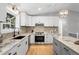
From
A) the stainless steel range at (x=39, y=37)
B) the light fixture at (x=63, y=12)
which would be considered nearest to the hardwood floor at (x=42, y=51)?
the light fixture at (x=63, y=12)

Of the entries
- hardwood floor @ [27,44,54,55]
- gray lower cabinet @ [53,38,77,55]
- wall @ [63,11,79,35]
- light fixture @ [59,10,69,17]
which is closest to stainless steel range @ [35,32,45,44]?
hardwood floor @ [27,44,54,55]

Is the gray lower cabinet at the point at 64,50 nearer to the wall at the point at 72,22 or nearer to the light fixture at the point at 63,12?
the wall at the point at 72,22

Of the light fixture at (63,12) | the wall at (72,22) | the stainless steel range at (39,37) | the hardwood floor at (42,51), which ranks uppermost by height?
the light fixture at (63,12)

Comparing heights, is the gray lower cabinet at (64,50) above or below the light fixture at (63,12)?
below

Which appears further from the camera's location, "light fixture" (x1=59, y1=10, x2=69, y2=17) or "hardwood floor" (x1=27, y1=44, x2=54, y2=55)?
"hardwood floor" (x1=27, y1=44, x2=54, y2=55)

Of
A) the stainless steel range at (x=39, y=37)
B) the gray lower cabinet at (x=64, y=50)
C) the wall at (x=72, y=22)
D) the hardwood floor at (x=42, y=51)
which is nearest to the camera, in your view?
the gray lower cabinet at (x=64, y=50)

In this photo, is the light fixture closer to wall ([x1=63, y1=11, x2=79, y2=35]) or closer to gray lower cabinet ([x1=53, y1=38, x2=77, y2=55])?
wall ([x1=63, y1=11, x2=79, y2=35])

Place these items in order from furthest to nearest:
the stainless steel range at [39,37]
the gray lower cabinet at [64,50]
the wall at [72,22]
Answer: the stainless steel range at [39,37] < the wall at [72,22] < the gray lower cabinet at [64,50]

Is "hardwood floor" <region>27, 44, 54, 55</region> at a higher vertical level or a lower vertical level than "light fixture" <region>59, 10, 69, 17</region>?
lower

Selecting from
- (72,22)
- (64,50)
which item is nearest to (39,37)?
(72,22)

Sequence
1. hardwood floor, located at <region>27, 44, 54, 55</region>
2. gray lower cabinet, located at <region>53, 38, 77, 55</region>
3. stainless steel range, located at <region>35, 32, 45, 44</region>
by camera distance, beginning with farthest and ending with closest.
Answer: stainless steel range, located at <region>35, 32, 45, 44</region> → hardwood floor, located at <region>27, 44, 54, 55</region> → gray lower cabinet, located at <region>53, 38, 77, 55</region>

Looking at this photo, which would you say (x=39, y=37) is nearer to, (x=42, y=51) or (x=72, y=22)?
(x=42, y=51)

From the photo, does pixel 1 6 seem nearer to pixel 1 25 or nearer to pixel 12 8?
pixel 1 25
